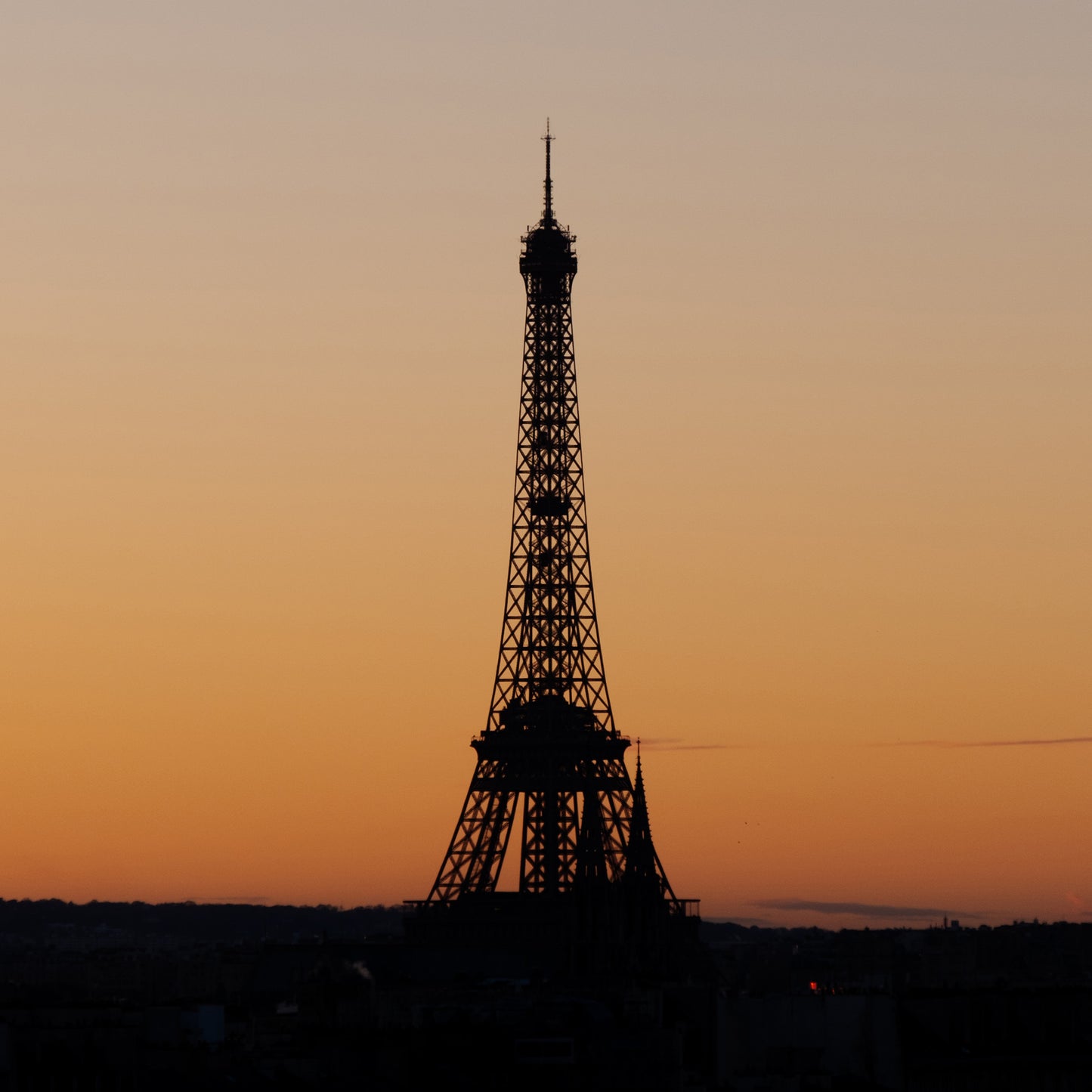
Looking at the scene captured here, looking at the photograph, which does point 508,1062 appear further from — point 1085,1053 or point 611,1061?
point 1085,1053

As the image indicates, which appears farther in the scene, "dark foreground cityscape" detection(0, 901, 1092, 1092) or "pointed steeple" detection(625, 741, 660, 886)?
"pointed steeple" detection(625, 741, 660, 886)

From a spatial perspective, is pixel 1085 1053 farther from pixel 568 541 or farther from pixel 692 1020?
pixel 568 541

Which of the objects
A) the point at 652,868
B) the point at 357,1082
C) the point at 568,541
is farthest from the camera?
the point at 568,541

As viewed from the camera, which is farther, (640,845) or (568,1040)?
(640,845)

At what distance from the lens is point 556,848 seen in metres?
183

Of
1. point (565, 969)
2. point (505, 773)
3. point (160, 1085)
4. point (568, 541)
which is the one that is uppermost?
point (568, 541)

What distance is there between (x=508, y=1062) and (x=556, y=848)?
77.5 metres

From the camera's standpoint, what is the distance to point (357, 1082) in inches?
3989

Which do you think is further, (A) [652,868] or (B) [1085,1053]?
(A) [652,868]

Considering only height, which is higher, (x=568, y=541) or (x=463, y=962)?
(x=568, y=541)

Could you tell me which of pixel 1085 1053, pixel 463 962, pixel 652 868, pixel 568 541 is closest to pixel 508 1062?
pixel 1085 1053

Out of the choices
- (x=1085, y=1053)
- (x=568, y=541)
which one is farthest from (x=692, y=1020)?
(x=568, y=541)

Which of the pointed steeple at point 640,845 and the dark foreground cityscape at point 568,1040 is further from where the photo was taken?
the pointed steeple at point 640,845

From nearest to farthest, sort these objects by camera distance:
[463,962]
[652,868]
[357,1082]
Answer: [357,1082] < [652,868] < [463,962]
